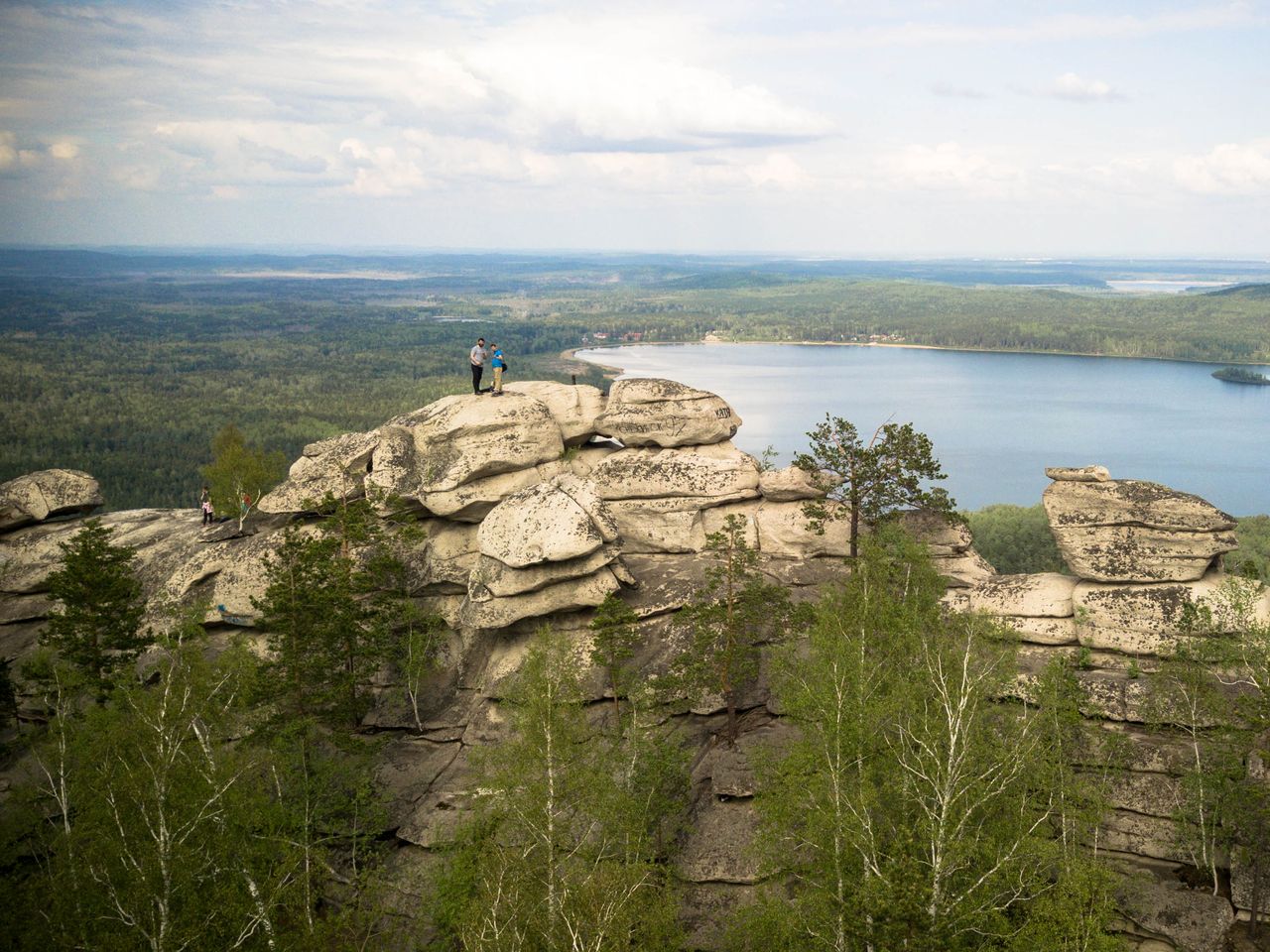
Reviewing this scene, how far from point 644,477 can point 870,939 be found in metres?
18.2

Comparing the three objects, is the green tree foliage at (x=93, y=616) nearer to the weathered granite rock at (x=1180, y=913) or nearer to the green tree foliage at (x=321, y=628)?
the green tree foliage at (x=321, y=628)

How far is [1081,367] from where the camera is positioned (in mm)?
161250

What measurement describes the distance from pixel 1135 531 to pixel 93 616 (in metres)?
27.5

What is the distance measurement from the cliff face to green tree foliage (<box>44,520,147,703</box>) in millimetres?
4207

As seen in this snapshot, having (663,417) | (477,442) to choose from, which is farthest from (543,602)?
(663,417)

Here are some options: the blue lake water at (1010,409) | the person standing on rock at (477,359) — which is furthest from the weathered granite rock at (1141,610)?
the blue lake water at (1010,409)

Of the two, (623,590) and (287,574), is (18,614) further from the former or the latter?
(623,590)

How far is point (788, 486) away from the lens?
3069 cm

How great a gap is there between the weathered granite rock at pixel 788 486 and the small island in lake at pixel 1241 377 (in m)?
134

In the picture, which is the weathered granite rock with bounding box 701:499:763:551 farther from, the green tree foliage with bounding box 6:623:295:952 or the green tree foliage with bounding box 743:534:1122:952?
the green tree foliage with bounding box 6:623:295:952

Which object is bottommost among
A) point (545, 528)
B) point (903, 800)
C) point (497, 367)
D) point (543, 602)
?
point (903, 800)

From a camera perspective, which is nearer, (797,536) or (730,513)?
(797,536)

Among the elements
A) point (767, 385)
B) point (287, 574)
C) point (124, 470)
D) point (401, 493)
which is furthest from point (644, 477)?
point (767, 385)

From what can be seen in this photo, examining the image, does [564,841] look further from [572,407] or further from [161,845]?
Result: [572,407]
